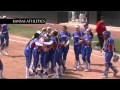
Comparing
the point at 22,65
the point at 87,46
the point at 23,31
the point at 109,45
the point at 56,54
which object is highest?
the point at 109,45

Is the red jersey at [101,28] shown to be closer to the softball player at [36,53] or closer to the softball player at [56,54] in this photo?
the softball player at [56,54]

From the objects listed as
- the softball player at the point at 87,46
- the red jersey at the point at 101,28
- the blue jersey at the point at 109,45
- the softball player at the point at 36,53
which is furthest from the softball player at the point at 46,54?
the red jersey at the point at 101,28

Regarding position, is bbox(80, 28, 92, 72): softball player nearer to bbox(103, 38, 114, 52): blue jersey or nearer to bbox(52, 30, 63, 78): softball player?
bbox(103, 38, 114, 52): blue jersey

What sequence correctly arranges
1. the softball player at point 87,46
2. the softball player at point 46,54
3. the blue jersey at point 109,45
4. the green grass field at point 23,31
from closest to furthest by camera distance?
the softball player at point 46,54
the blue jersey at point 109,45
the softball player at point 87,46
the green grass field at point 23,31

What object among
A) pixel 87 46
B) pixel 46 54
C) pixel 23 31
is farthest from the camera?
pixel 23 31

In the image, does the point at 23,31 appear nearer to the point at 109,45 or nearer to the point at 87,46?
the point at 87,46

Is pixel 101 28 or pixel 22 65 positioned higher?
pixel 101 28

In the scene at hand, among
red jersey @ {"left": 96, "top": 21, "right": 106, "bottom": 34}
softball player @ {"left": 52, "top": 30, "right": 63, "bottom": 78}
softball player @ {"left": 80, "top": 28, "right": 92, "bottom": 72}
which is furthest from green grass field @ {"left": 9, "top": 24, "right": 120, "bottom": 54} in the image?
softball player @ {"left": 52, "top": 30, "right": 63, "bottom": 78}

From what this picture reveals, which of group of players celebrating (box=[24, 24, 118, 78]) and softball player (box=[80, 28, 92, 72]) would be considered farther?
softball player (box=[80, 28, 92, 72])

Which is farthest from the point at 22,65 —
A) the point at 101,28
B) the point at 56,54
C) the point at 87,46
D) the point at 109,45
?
the point at 101,28

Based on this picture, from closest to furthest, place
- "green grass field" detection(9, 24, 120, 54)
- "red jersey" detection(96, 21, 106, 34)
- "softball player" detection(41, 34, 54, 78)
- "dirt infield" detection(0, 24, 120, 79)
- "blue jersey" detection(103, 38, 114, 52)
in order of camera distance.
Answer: "softball player" detection(41, 34, 54, 78)
"blue jersey" detection(103, 38, 114, 52)
"dirt infield" detection(0, 24, 120, 79)
"red jersey" detection(96, 21, 106, 34)
"green grass field" detection(9, 24, 120, 54)

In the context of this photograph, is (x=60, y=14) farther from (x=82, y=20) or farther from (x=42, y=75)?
(x=42, y=75)

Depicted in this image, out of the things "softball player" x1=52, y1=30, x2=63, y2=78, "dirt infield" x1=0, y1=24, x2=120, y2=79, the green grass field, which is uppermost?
"softball player" x1=52, y1=30, x2=63, y2=78

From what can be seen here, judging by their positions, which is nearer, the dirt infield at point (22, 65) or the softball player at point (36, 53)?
the softball player at point (36, 53)
